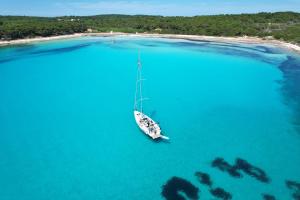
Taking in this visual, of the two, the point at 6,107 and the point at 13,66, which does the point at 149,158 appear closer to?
the point at 6,107

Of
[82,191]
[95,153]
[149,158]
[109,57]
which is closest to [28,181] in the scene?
[82,191]

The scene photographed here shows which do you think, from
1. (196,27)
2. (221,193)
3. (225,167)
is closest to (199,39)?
(196,27)

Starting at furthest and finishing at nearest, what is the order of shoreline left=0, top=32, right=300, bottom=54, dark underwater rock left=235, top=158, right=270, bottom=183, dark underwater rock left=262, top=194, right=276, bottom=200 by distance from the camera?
shoreline left=0, top=32, right=300, bottom=54
dark underwater rock left=235, top=158, right=270, bottom=183
dark underwater rock left=262, top=194, right=276, bottom=200

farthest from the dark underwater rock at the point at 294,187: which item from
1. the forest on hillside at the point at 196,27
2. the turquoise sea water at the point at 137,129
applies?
the forest on hillside at the point at 196,27

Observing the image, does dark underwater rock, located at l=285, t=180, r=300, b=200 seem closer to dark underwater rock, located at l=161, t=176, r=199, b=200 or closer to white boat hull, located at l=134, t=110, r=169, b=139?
dark underwater rock, located at l=161, t=176, r=199, b=200

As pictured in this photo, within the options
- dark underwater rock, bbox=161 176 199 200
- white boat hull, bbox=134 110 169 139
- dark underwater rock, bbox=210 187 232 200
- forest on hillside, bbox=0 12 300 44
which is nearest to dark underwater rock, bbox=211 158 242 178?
dark underwater rock, bbox=210 187 232 200

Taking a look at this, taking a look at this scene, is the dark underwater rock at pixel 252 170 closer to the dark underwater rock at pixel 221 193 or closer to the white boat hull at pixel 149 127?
the dark underwater rock at pixel 221 193
